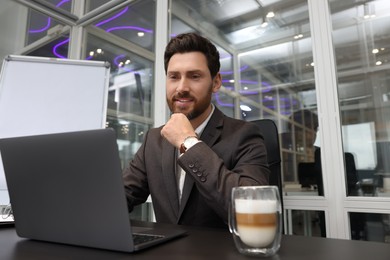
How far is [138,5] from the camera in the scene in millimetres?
3420

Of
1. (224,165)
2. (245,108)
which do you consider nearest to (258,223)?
(224,165)

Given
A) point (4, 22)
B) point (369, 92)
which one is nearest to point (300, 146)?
point (369, 92)

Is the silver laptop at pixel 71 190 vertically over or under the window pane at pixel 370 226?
over

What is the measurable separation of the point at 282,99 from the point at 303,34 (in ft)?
1.66

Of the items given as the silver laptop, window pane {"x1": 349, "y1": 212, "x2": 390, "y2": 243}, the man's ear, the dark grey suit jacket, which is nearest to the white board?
the dark grey suit jacket

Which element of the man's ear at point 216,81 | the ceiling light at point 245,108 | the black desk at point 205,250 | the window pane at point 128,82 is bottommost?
the black desk at point 205,250

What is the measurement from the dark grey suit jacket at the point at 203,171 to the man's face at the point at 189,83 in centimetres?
10

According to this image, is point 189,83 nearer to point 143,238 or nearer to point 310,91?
point 143,238

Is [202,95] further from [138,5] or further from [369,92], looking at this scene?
[138,5]

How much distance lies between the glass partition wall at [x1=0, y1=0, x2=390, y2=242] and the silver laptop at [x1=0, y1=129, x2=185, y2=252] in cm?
59

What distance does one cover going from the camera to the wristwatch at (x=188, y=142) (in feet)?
3.13

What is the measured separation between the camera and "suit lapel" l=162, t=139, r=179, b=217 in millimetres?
1162

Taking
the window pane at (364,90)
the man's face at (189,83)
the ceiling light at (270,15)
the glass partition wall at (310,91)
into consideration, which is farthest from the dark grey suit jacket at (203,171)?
the ceiling light at (270,15)

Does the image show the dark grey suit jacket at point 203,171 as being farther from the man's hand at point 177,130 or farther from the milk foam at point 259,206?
the milk foam at point 259,206
